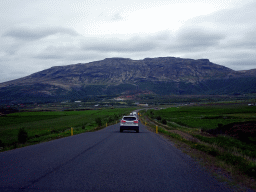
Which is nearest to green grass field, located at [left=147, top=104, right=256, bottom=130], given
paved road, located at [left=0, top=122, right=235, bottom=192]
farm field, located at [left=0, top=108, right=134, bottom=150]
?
farm field, located at [left=0, top=108, right=134, bottom=150]

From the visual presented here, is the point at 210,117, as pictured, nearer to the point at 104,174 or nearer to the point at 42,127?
the point at 42,127

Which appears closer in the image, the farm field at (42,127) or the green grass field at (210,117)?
the farm field at (42,127)

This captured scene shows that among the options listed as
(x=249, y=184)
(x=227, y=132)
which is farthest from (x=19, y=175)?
(x=227, y=132)

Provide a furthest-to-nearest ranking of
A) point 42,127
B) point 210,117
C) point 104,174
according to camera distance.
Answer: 1. point 210,117
2. point 42,127
3. point 104,174

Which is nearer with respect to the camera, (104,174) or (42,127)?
(104,174)

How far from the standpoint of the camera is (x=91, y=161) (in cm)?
1017

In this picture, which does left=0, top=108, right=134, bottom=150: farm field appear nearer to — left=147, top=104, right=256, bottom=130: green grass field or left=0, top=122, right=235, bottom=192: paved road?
left=0, top=122, right=235, bottom=192: paved road

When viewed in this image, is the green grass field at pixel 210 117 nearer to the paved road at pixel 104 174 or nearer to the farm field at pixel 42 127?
the farm field at pixel 42 127

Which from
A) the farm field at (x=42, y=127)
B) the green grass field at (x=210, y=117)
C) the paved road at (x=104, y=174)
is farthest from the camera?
the green grass field at (x=210, y=117)

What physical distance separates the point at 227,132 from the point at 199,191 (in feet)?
81.7

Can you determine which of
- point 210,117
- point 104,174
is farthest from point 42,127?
point 210,117

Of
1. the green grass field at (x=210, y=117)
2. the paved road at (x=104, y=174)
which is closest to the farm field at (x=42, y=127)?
the paved road at (x=104, y=174)

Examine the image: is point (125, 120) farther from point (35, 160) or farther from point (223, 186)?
point (223, 186)

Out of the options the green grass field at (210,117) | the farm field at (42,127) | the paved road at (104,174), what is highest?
the paved road at (104,174)
